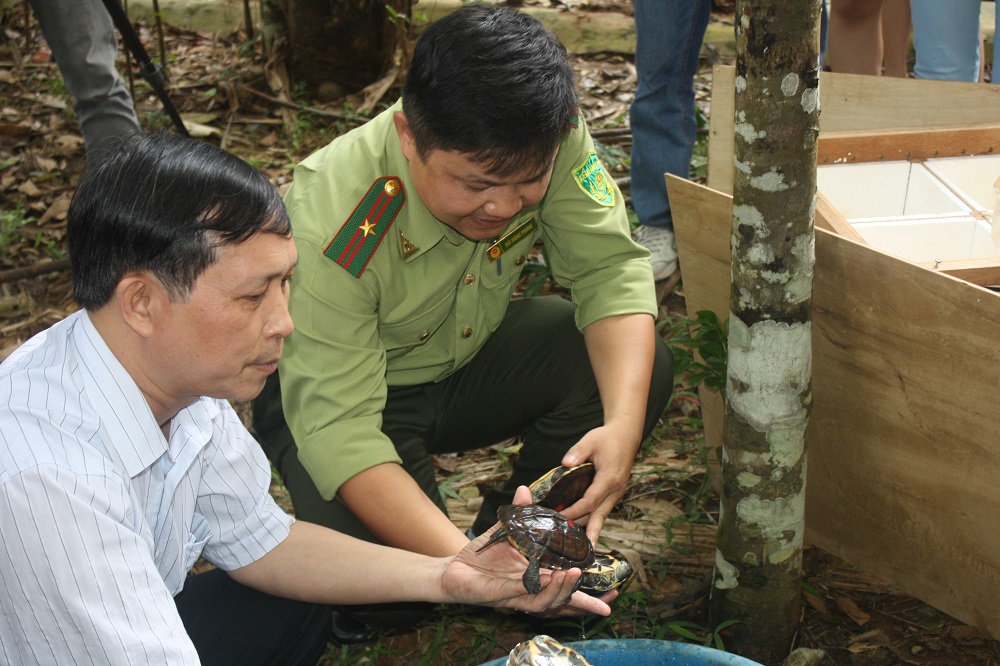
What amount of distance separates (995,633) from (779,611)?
519 millimetres

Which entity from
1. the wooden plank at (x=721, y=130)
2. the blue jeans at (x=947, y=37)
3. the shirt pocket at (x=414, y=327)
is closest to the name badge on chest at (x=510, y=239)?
the shirt pocket at (x=414, y=327)

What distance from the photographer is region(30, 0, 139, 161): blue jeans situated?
3973mm

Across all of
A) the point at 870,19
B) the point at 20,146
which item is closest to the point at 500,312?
the point at 870,19

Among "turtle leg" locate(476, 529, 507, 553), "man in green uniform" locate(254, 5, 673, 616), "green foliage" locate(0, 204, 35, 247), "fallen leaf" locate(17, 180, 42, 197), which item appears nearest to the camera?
"turtle leg" locate(476, 529, 507, 553)

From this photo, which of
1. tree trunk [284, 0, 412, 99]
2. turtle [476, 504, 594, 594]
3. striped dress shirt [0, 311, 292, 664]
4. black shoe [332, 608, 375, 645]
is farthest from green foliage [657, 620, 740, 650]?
tree trunk [284, 0, 412, 99]

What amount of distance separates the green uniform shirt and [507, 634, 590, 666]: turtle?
0.58 metres

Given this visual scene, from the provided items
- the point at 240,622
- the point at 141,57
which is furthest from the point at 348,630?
the point at 141,57

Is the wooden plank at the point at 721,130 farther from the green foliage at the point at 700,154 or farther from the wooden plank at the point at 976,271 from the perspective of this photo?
the green foliage at the point at 700,154

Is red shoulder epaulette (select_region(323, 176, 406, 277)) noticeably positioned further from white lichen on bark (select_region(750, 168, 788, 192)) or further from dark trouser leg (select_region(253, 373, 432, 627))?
white lichen on bark (select_region(750, 168, 788, 192))

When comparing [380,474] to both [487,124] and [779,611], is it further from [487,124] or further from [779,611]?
[779,611]

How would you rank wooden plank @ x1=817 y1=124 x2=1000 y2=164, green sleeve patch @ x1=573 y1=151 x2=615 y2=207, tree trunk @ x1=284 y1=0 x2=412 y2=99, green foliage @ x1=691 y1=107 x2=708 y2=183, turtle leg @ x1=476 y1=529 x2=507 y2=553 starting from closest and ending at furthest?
turtle leg @ x1=476 y1=529 x2=507 y2=553 < green sleeve patch @ x1=573 y1=151 x2=615 y2=207 < wooden plank @ x1=817 y1=124 x2=1000 y2=164 < green foliage @ x1=691 y1=107 x2=708 y2=183 < tree trunk @ x1=284 y1=0 x2=412 y2=99

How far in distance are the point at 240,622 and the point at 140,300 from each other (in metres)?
0.84

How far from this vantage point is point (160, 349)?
1521 millimetres

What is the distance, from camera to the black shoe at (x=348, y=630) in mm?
2510
